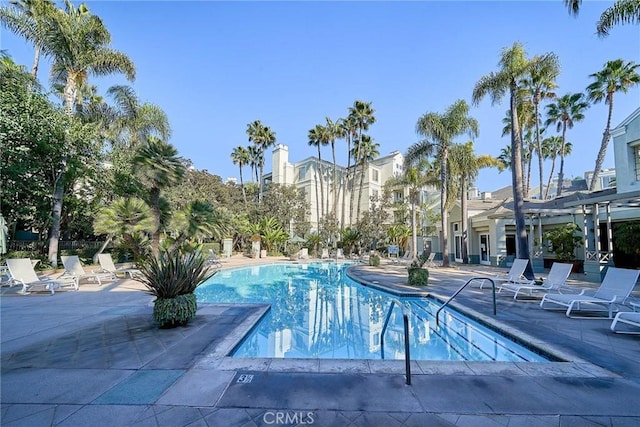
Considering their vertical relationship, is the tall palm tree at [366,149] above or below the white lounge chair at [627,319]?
above

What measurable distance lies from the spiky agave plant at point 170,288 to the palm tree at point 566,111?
96.9ft

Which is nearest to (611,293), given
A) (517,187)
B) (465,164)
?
(517,187)

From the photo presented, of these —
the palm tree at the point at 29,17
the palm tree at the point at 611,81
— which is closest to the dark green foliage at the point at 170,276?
the palm tree at the point at 29,17

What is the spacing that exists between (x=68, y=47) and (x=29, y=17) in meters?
2.39

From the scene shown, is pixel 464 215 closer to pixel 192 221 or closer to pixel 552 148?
pixel 192 221

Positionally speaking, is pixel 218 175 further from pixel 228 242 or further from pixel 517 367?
pixel 517 367

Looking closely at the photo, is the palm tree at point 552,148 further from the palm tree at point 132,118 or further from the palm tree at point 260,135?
the palm tree at point 132,118

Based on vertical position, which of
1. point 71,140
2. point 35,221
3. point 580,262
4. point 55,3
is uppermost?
point 55,3

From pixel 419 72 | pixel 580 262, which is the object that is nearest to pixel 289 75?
pixel 419 72

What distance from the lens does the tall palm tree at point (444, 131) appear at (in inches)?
727

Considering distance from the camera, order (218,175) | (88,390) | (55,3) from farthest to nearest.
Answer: (218,175)
(55,3)
(88,390)

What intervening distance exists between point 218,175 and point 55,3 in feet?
67.8

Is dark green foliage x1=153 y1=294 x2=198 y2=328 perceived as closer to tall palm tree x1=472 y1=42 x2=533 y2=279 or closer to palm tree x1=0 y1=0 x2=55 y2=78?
tall palm tree x1=472 y1=42 x2=533 y2=279

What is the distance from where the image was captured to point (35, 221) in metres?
17.8
